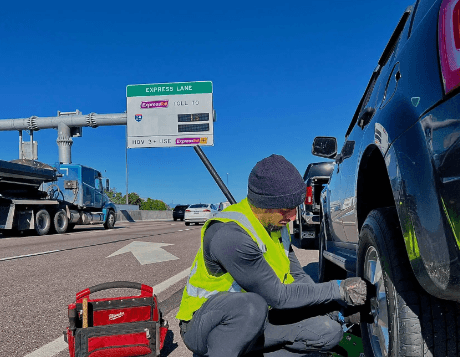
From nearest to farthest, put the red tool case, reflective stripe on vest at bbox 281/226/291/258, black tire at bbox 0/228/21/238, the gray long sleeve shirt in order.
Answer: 1. the gray long sleeve shirt
2. the red tool case
3. reflective stripe on vest at bbox 281/226/291/258
4. black tire at bbox 0/228/21/238

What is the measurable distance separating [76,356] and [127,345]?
0.27m

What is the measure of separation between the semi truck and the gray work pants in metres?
12.5

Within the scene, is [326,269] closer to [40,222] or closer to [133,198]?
[40,222]

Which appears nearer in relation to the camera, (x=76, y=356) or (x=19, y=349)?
(x=76, y=356)

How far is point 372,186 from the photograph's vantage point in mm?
2301

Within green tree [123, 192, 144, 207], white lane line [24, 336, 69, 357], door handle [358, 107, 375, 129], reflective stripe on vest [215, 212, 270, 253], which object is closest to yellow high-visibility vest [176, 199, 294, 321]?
reflective stripe on vest [215, 212, 270, 253]

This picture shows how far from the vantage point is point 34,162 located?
1488cm

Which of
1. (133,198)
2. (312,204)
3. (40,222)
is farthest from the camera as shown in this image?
(133,198)

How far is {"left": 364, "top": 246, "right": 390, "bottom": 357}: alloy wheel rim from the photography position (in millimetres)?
1786

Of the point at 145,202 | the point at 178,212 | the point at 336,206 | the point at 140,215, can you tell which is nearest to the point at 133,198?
the point at 145,202

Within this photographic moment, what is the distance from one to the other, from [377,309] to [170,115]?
861 inches

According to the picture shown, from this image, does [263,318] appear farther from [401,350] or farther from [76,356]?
[76,356]

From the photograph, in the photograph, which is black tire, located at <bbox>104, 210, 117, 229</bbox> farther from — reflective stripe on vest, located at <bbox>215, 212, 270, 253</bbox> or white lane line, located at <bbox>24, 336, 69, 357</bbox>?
reflective stripe on vest, located at <bbox>215, 212, 270, 253</bbox>

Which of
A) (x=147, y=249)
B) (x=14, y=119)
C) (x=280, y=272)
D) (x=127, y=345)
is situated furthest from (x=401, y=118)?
(x=14, y=119)
